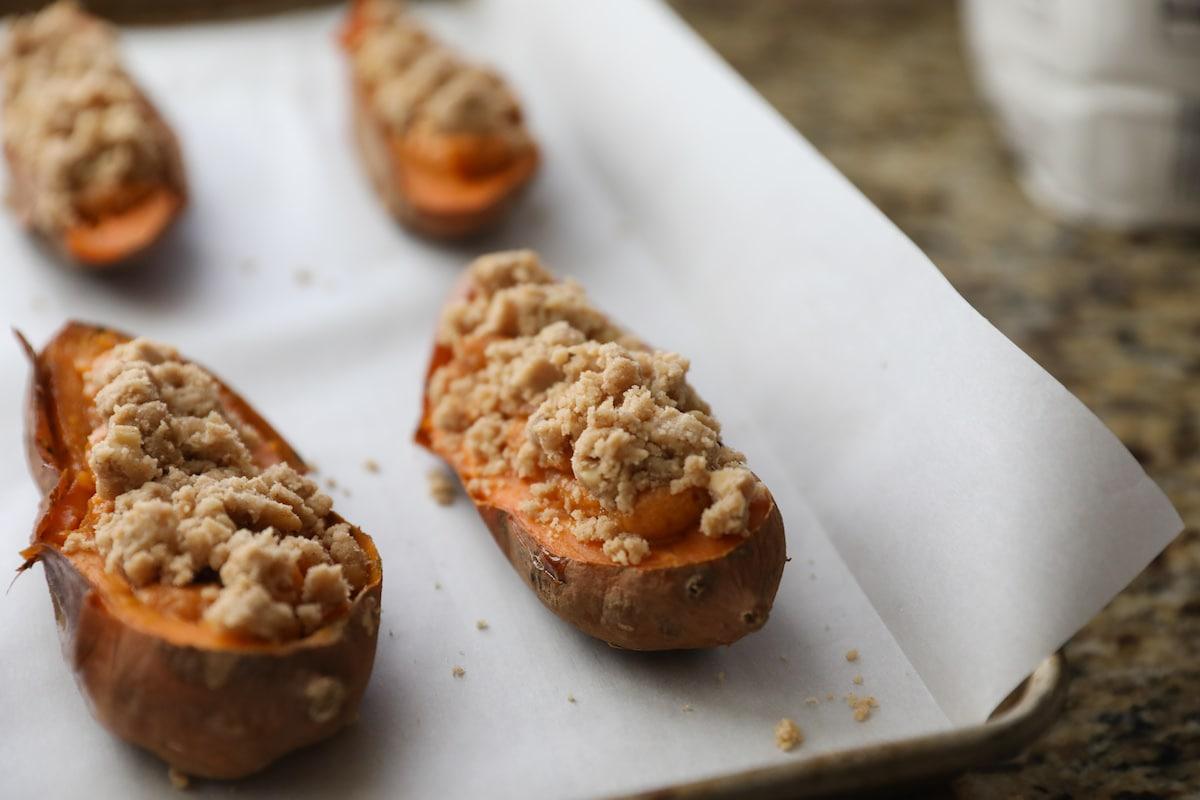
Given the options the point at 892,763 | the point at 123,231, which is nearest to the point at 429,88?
the point at 123,231

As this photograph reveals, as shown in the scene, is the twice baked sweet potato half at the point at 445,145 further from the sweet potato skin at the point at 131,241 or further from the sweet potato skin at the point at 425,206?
the sweet potato skin at the point at 131,241

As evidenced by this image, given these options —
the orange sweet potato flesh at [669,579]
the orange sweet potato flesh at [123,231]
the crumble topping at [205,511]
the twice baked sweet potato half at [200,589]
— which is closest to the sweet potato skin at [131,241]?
the orange sweet potato flesh at [123,231]

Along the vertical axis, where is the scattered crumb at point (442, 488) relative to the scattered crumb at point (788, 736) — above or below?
below

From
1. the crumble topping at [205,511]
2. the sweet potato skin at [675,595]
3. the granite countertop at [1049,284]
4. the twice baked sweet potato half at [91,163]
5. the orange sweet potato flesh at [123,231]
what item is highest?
the crumble topping at [205,511]

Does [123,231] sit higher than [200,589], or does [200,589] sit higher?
[200,589]

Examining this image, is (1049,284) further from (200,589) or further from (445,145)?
(200,589)

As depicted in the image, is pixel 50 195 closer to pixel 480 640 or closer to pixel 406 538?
pixel 406 538
